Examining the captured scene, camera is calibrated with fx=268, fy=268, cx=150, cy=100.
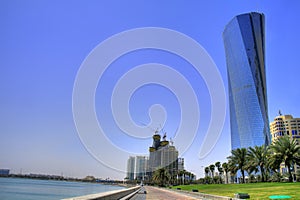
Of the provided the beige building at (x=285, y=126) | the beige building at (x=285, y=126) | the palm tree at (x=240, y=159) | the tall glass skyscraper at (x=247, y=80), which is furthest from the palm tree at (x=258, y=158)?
the beige building at (x=285, y=126)

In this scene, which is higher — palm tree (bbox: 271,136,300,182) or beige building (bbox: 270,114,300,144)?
beige building (bbox: 270,114,300,144)

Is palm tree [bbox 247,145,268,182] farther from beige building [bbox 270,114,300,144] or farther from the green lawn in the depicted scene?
beige building [bbox 270,114,300,144]

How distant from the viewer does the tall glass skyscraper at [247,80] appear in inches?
5266

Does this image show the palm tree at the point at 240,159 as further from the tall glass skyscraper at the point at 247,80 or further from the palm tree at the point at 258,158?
the tall glass skyscraper at the point at 247,80

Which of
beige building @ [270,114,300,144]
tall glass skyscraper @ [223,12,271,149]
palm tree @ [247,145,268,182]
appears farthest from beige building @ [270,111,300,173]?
palm tree @ [247,145,268,182]

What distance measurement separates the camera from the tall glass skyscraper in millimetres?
133750

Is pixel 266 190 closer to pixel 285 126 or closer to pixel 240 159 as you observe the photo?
pixel 240 159

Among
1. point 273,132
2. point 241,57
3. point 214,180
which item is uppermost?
point 241,57

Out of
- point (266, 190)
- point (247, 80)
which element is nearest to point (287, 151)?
point (266, 190)

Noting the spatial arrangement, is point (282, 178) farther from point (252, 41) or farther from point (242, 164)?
point (252, 41)

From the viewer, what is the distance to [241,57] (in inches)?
5497

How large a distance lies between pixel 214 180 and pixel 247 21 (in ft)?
291

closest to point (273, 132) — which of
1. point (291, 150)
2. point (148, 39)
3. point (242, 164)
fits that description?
point (242, 164)

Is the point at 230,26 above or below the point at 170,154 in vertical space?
above
